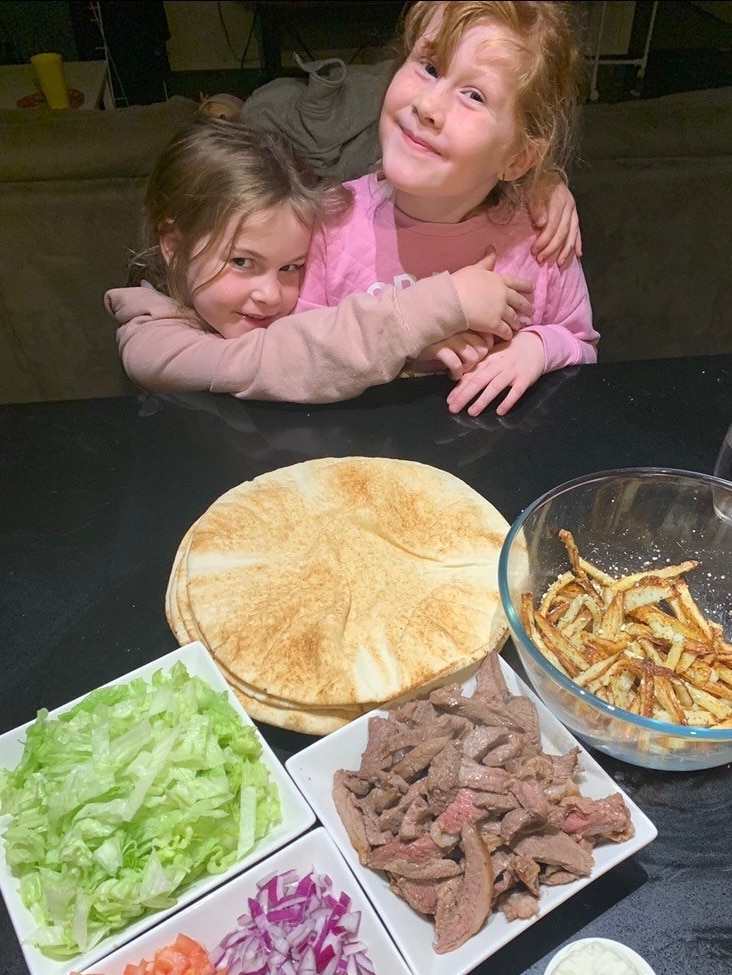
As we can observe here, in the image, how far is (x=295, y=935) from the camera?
773mm

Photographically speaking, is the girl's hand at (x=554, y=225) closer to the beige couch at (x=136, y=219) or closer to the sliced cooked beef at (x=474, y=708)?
the beige couch at (x=136, y=219)

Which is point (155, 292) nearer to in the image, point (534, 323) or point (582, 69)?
point (534, 323)

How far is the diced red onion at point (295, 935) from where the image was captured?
0.77 metres

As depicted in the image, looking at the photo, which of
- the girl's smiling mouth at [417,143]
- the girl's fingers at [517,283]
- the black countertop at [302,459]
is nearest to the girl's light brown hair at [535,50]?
the girl's smiling mouth at [417,143]

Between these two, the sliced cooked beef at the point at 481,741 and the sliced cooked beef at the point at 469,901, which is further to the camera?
the sliced cooked beef at the point at 481,741

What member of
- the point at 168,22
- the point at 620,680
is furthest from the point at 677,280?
the point at 168,22

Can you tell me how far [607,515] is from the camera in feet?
3.88

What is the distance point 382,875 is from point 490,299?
1.05 m

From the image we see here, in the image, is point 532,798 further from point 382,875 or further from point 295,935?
point 295,935

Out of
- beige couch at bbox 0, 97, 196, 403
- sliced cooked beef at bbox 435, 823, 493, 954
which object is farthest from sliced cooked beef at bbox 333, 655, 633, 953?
beige couch at bbox 0, 97, 196, 403

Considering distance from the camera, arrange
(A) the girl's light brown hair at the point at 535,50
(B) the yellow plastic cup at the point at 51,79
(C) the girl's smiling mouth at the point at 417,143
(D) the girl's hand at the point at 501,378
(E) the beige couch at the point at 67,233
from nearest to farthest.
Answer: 1. (A) the girl's light brown hair at the point at 535,50
2. (C) the girl's smiling mouth at the point at 417,143
3. (D) the girl's hand at the point at 501,378
4. (E) the beige couch at the point at 67,233
5. (B) the yellow plastic cup at the point at 51,79

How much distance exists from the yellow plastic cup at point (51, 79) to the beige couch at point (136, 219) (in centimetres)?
130

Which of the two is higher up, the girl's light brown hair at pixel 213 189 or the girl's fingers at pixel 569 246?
the girl's light brown hair at pixel 213 189

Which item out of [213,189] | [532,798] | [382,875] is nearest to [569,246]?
[213,189]
